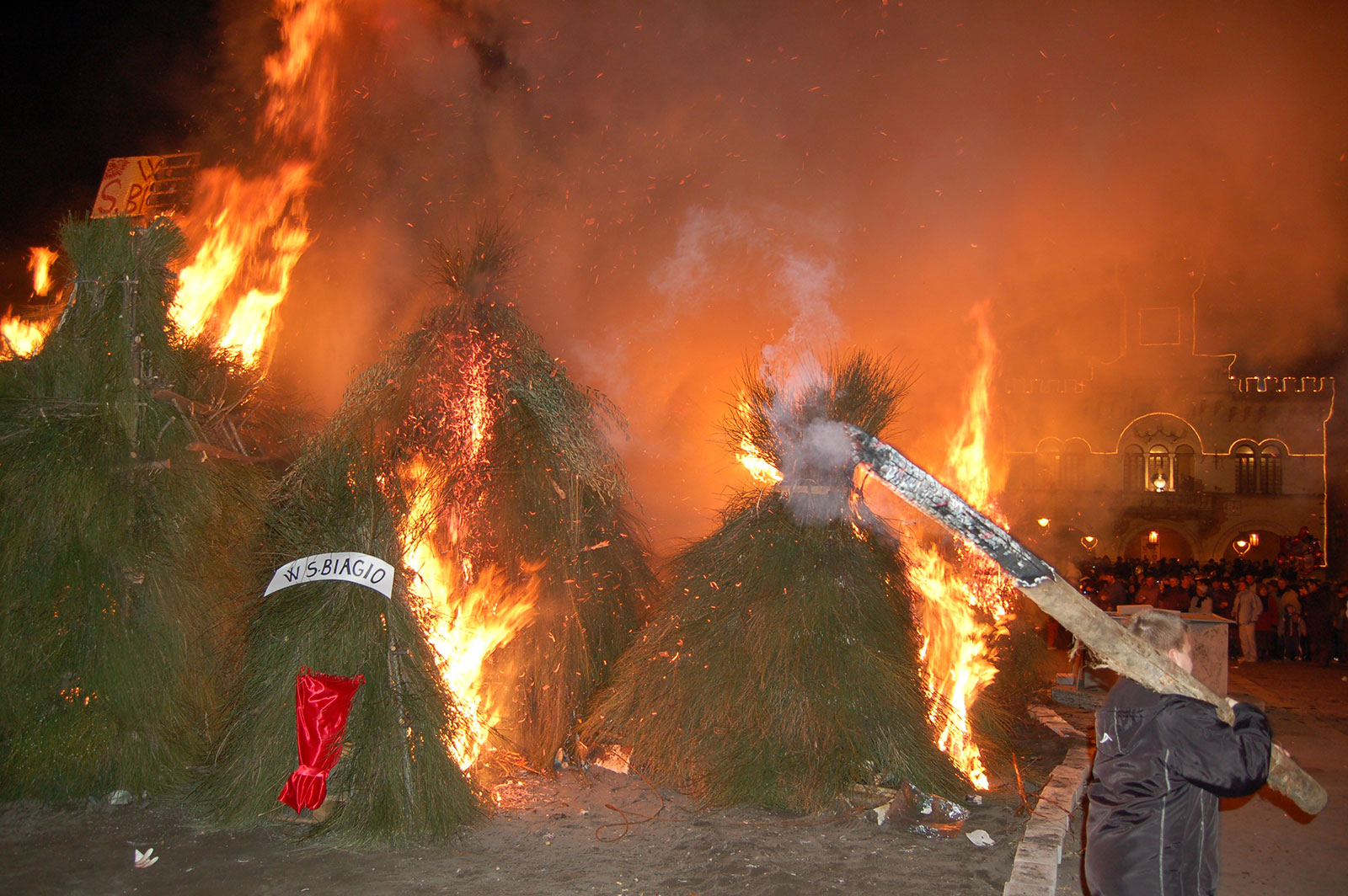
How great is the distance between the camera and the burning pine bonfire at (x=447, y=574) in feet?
15.5

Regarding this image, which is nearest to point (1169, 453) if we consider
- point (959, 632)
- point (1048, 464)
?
point (1048, 464)

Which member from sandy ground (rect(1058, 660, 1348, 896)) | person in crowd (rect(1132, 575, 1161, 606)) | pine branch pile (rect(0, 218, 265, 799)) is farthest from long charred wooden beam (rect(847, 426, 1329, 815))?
person in crowd (rect(1132, 575, 1161, 606))

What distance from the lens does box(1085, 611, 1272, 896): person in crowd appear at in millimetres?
2674

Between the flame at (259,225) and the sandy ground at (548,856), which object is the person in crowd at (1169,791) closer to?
the sandy ground at (548,856)

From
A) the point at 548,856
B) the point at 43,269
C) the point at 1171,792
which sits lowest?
the point at 548,856

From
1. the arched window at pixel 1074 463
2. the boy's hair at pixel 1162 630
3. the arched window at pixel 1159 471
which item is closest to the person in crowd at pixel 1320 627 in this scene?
the boy's hair at pixel 1162 630

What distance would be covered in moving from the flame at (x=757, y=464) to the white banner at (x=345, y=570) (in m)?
2.72

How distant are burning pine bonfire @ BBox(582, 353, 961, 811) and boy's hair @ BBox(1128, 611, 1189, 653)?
7.77 feet

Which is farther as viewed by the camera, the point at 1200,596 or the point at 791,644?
the point at 1200,596

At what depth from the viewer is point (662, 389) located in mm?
11297

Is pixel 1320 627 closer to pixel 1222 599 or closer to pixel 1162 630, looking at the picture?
pixel 1222 599

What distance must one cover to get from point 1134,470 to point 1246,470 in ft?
14.6

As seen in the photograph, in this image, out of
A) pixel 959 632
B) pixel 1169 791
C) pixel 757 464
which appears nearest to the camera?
pixel 1169 791

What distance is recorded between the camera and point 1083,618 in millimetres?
3061
